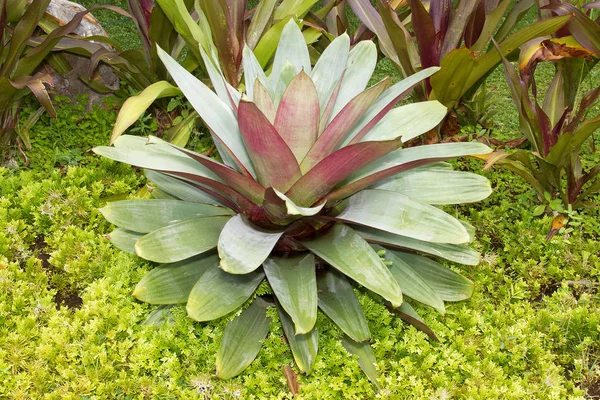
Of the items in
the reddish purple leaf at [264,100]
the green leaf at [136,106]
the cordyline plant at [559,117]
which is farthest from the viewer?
the green leaf at [136,106]

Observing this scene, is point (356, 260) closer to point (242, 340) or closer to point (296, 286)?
point (296, 286)

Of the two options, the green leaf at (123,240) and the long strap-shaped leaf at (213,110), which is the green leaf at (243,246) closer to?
the long strap-shaped leaf at (213,110)

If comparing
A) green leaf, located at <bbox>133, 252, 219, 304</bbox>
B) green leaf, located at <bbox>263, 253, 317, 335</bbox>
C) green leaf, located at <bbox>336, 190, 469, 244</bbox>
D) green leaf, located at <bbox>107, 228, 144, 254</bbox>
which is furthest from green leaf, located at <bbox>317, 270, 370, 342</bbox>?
green leaf, located at <bbox>107, 228, 144, 254</bbox>

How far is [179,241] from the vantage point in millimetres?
1890

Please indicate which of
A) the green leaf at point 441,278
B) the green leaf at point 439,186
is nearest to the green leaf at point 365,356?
the green leaf at point 441,278

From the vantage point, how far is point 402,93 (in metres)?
1.91

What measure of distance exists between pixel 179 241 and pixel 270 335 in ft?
1.51

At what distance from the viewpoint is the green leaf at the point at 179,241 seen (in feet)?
6.06

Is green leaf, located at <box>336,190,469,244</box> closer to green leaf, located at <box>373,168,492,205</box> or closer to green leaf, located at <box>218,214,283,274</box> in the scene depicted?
green leaf, located at <box>373,168,492,205</box>

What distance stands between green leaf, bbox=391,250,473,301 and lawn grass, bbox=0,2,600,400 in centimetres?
10

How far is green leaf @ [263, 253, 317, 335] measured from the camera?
5.66ft

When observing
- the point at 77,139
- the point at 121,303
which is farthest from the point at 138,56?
the point at 121,303

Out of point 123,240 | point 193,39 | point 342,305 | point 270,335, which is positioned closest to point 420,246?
point 342,305

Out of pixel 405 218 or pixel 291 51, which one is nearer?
pixel 405 218
